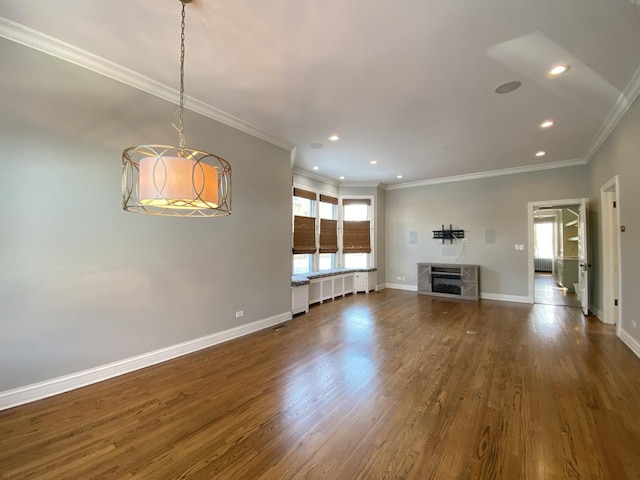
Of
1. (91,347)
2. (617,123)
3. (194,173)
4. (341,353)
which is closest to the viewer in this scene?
(194,173)

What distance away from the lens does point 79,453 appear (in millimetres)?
1835

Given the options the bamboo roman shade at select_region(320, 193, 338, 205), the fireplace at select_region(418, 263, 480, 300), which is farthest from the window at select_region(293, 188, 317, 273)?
the fireplace at select_region(418, 263, 480, 300)

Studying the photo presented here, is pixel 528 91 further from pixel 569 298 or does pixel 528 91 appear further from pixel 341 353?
pixel 569 298

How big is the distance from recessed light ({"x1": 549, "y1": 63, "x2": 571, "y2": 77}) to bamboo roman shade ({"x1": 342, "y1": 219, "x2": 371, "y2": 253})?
17.1ft

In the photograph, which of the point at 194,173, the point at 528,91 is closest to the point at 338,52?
the point at 194,173

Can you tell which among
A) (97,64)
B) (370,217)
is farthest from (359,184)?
(97,64)

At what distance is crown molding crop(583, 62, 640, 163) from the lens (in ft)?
9.87

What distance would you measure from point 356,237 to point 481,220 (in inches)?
124

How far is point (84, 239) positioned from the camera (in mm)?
2682

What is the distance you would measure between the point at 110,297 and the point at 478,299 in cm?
714

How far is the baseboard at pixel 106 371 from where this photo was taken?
7.77 feet

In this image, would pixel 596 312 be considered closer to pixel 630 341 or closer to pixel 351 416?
pixel 630 341

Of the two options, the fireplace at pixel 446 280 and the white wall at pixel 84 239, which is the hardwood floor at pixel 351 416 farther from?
the fireplace at pixel 446 280

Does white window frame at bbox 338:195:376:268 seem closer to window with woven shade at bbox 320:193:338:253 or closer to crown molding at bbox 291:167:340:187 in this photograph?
window with woven shade at bbox 320:193:338:253
